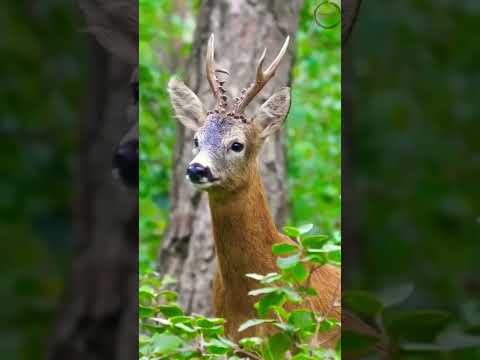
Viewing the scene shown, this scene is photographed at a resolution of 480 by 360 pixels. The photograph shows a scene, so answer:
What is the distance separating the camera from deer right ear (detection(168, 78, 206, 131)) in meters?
1.59

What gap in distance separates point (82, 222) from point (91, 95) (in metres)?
0.14

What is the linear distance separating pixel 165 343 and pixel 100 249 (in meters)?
0.79

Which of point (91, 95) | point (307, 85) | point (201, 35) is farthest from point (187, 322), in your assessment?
point (307, 85)

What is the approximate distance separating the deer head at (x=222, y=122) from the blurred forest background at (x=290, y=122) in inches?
11.9

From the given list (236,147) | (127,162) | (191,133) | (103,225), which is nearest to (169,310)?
(236,147)

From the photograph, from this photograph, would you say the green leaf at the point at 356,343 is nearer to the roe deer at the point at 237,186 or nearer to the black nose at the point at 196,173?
the roe deer at the point at 237,186

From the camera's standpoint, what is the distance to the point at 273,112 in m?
1.56

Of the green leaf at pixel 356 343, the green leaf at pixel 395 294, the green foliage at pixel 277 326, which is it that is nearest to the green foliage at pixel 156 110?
the green foliage at pixel 277 326

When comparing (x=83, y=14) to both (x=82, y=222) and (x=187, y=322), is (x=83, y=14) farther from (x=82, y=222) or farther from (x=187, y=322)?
(x=187, y=322)

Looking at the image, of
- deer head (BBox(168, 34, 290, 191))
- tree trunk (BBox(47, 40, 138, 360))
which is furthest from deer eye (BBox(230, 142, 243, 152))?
tree trunk (BBox(47, 40, 138, 360))

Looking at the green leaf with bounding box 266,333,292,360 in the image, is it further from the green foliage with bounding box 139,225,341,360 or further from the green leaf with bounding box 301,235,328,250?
the green leaf with bounding box 301,235,328,250

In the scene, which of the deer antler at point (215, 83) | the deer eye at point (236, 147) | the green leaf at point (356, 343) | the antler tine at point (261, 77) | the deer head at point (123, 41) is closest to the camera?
the green leaf at point (356, 343)

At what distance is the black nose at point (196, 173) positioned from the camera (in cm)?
159

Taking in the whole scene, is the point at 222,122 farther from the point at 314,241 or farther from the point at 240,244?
the point at 240,244
